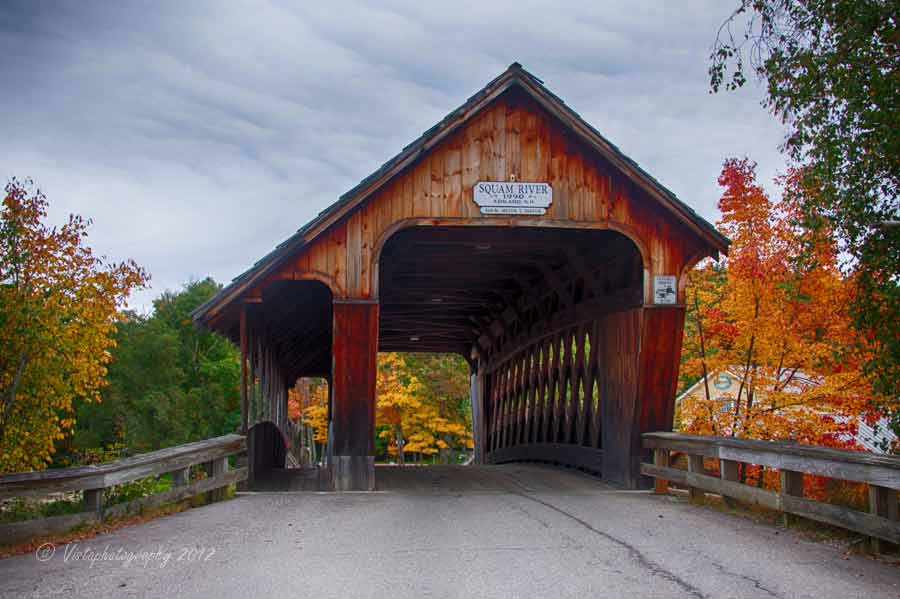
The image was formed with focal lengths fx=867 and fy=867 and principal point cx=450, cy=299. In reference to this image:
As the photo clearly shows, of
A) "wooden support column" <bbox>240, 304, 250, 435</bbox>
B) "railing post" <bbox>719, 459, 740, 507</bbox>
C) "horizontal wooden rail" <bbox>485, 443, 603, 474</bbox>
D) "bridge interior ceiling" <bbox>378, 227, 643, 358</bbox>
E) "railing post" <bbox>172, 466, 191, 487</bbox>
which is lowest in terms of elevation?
"horizontal wooden rail" <bbox>485, 443, 603, 474</bbox>

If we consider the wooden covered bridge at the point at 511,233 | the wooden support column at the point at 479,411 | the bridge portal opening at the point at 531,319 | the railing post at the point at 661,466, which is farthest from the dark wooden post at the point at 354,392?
the wooden support column at the point at 479,411

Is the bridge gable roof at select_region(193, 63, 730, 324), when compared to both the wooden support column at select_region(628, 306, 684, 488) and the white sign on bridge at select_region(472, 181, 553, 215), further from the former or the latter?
the wooden support column at select_region(628, 306, 684, 488)

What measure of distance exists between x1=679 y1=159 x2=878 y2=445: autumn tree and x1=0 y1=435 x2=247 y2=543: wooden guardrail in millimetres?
7874

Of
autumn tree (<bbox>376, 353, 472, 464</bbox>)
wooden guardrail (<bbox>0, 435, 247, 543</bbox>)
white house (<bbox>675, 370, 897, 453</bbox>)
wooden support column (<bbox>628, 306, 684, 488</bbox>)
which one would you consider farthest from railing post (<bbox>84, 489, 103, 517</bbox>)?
autumn tree (<bbox>376, 353, 472, 464</bbox>)

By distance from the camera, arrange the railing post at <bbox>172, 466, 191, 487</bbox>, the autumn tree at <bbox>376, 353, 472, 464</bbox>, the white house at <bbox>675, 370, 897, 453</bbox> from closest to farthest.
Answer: the railing post at <bbox>172, 466, 191, 487</bbox>
the white house at <bbox>675, 370, 897, 453</bbox>
the autumn tree at <bbox>376, 353, 472, 464</bbox>

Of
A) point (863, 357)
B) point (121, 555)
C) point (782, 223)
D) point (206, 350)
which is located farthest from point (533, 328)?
point (206, 350)

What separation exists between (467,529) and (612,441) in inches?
197

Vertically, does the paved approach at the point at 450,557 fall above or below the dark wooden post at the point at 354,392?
below

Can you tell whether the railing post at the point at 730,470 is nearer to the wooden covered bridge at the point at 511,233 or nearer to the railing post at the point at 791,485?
the railing post at the point at 791,485

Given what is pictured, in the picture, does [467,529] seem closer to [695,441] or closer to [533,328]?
[695,441]

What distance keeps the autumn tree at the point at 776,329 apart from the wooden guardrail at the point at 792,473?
10.6 feet

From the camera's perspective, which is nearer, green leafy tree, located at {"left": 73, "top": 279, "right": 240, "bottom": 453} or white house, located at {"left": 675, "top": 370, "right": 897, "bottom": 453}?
white house, located at {"left": 675, "top": 370, "right": 897, "bottom": 453}

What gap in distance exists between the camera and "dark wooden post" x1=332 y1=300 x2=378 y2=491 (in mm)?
10492

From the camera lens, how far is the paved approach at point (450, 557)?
16.7ft
